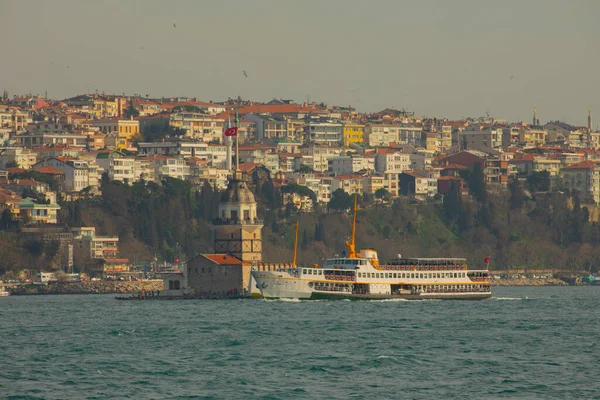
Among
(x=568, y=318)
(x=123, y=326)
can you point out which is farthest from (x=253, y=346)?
(x=568, y=318)

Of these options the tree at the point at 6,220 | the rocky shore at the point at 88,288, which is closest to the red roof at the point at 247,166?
the tree at the point at 6,220

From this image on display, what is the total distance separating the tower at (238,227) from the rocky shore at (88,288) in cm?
1778

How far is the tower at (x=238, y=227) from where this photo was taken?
119812 mm

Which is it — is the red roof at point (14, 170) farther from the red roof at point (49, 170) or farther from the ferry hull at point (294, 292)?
the ferry hull at point (294, 292)

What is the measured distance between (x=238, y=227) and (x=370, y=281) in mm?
18233

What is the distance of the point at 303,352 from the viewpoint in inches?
2645

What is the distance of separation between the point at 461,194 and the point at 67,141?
1857 inches

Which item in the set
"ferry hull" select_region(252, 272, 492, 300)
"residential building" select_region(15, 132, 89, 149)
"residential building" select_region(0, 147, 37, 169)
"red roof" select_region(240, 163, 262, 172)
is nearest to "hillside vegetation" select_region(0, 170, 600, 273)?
"red roof" select_region(240, 163, 262, 172)

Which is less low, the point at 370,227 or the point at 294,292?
the point at 370,227

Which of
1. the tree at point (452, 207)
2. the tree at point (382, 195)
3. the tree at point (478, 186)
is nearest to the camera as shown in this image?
the tree at point (452, 207)

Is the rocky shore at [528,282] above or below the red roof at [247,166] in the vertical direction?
below

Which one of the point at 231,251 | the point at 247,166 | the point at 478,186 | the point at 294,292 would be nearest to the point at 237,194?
the point at 231,251

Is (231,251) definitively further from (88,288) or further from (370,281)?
(88,288)

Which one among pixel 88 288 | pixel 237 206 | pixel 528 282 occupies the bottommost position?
pixel 88 288
